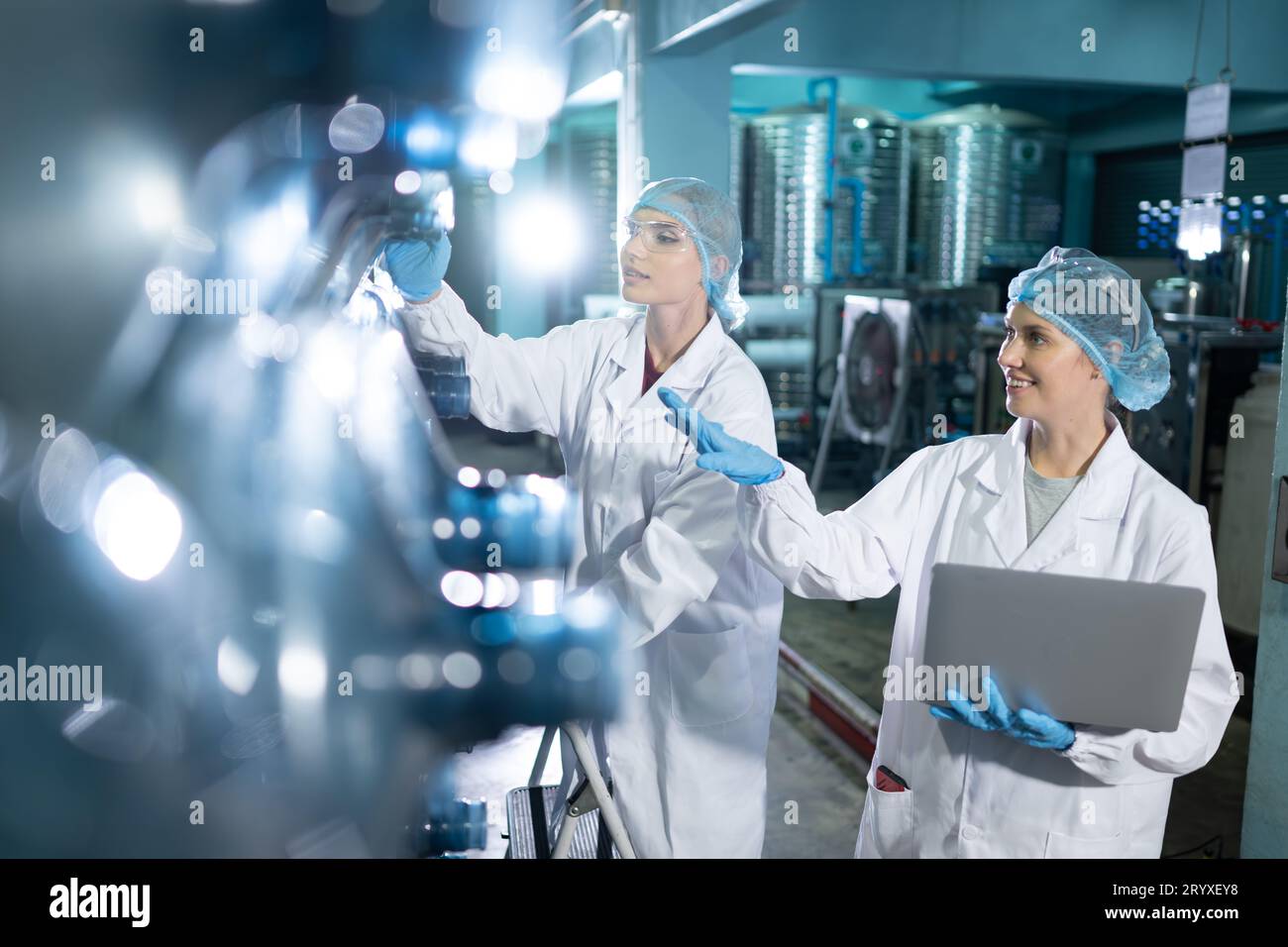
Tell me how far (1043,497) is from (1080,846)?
537mm

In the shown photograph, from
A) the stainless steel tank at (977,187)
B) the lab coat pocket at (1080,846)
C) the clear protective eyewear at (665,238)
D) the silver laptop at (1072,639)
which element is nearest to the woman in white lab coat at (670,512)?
the clear protective eyewear at (665,238)

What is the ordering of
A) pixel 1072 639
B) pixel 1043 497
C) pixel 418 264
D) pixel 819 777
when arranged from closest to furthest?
1. pixel 1072 639
2. pixel 1043 497
3. pixel 418 264
4. pixel 819 777

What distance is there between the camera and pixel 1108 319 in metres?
1.65

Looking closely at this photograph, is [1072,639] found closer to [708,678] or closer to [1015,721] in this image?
[1015,721]

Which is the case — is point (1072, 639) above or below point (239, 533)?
below

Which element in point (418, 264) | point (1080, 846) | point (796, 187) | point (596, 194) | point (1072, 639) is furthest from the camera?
point (596, 194)

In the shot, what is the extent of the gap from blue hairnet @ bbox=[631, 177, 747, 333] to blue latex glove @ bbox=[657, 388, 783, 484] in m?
0.53

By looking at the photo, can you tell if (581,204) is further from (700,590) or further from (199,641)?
(199,641)

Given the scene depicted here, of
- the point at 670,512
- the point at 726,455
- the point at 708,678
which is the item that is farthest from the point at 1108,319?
the point at 708,678

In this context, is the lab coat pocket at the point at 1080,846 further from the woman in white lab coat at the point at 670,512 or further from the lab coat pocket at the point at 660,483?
the lab coat pocket at the point at 660,483

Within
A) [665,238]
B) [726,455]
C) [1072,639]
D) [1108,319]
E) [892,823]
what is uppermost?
[665,238]

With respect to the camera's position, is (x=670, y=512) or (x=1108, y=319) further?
(x=670, y=512)
